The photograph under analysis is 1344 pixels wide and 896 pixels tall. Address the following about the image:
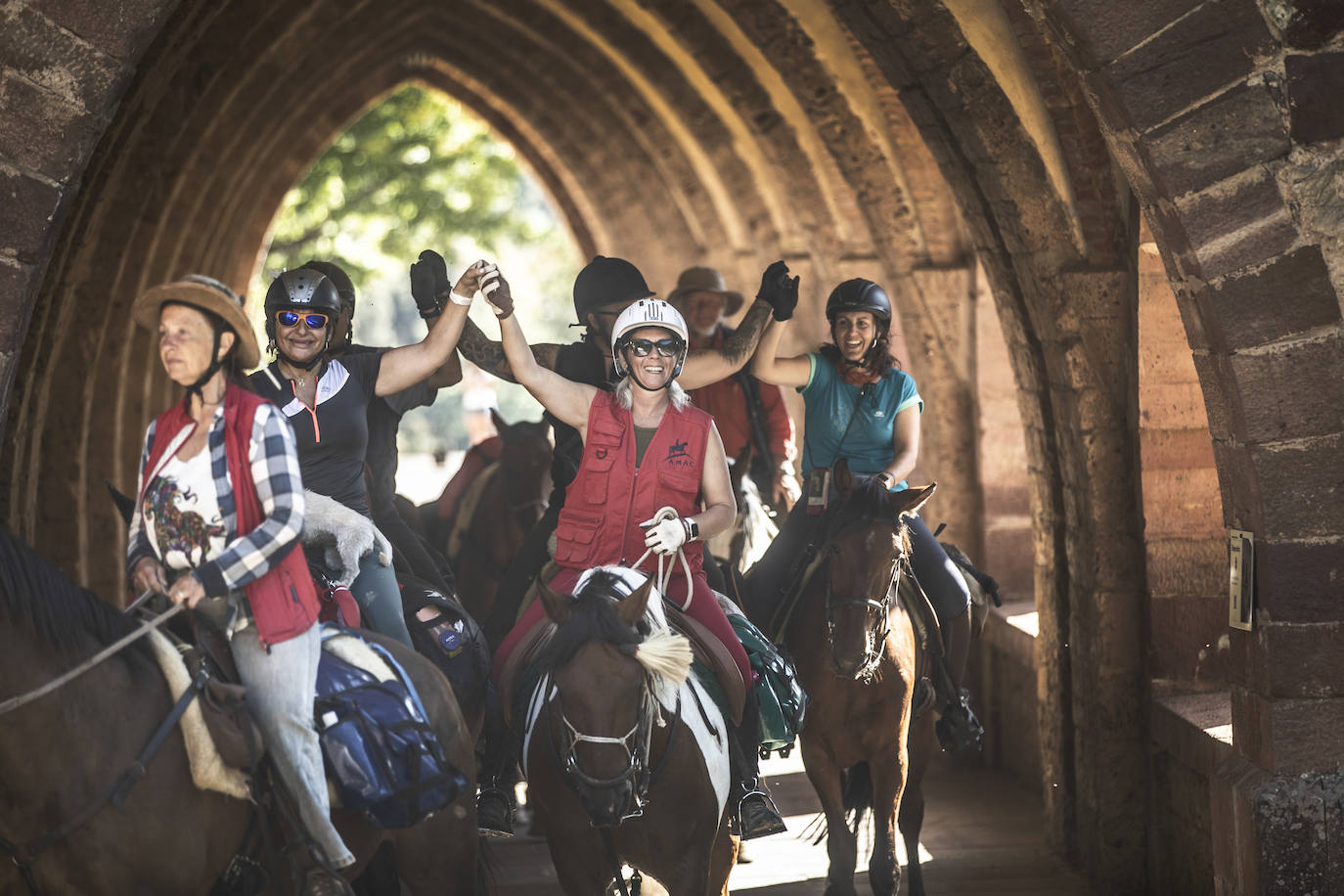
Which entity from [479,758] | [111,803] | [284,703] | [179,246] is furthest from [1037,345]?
[179,246]

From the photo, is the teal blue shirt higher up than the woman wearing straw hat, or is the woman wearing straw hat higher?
the teal blue shirt

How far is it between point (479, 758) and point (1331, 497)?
300 cm

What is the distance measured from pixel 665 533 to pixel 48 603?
191 cm

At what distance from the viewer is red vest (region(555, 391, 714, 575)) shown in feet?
17.3

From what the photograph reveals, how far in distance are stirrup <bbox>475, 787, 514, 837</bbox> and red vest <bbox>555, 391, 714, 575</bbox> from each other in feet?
2.69

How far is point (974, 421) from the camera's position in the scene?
10203 millimetres

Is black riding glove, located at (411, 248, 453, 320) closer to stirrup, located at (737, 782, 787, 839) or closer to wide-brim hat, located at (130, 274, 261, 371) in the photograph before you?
wide-brim hat, located at (130, 274, 261, 371)

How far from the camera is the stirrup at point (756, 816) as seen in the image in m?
5.07

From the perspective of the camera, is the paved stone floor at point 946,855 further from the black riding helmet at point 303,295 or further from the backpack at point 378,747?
the black riding helmet at point 303,295

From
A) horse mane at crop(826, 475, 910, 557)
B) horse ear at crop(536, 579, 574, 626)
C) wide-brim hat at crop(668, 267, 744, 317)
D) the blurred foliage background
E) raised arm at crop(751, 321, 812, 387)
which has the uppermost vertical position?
the blurred foliage background

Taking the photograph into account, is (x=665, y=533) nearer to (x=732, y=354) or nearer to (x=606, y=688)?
(x=606, y=688)

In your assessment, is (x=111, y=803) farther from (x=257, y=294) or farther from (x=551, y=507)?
(x=257, y=294)

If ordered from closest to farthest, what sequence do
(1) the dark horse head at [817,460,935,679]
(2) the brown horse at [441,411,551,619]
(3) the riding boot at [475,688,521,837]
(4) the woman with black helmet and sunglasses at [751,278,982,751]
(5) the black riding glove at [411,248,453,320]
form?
(3) the riding boot at [475,688,521,837]
(5) the black riding glove at [411,248,453,320]
(1) the dark horse head at [817,460,935,679]
(4) the woman with black helmet and sunglasses at [751,278,982,751]
(2) the brown horse at [441,411,551,619]

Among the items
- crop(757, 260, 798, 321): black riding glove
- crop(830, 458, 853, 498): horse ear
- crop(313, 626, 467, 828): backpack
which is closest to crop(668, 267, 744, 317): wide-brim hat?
crop(757, 260, 798, 321): black riding glove
